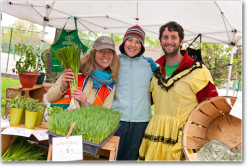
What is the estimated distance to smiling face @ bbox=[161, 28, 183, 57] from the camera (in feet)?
5.62

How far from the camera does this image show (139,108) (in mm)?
1837

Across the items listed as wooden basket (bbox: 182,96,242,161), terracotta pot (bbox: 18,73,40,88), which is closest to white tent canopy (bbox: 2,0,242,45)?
terracotta pot (bbox: 18,73,40,88)

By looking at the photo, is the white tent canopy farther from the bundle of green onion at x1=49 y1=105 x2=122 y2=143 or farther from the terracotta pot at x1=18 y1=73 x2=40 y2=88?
the bundle of green onion at x1=49 y1=105 x2=122 y2=143

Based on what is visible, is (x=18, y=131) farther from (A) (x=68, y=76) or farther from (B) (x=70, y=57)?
(B) (x=70, y=57)

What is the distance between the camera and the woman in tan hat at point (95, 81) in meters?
1.66

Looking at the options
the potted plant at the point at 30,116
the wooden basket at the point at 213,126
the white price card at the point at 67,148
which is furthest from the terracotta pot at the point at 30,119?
the wooden basket at the point at 213,126

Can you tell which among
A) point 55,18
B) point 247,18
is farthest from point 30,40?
point 247,18

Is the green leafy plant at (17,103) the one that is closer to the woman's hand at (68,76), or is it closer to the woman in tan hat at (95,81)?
the woman in tan hat at (95,81)

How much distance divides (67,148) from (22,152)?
30.4 inches

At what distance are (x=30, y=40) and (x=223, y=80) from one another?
8.51 meters

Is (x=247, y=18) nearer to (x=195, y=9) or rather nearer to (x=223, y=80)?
(x=195, y=9)

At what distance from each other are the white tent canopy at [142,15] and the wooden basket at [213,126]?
74.2 inches

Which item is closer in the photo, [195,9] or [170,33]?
[170,33]

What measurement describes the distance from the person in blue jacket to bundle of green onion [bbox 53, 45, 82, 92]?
49 cm
